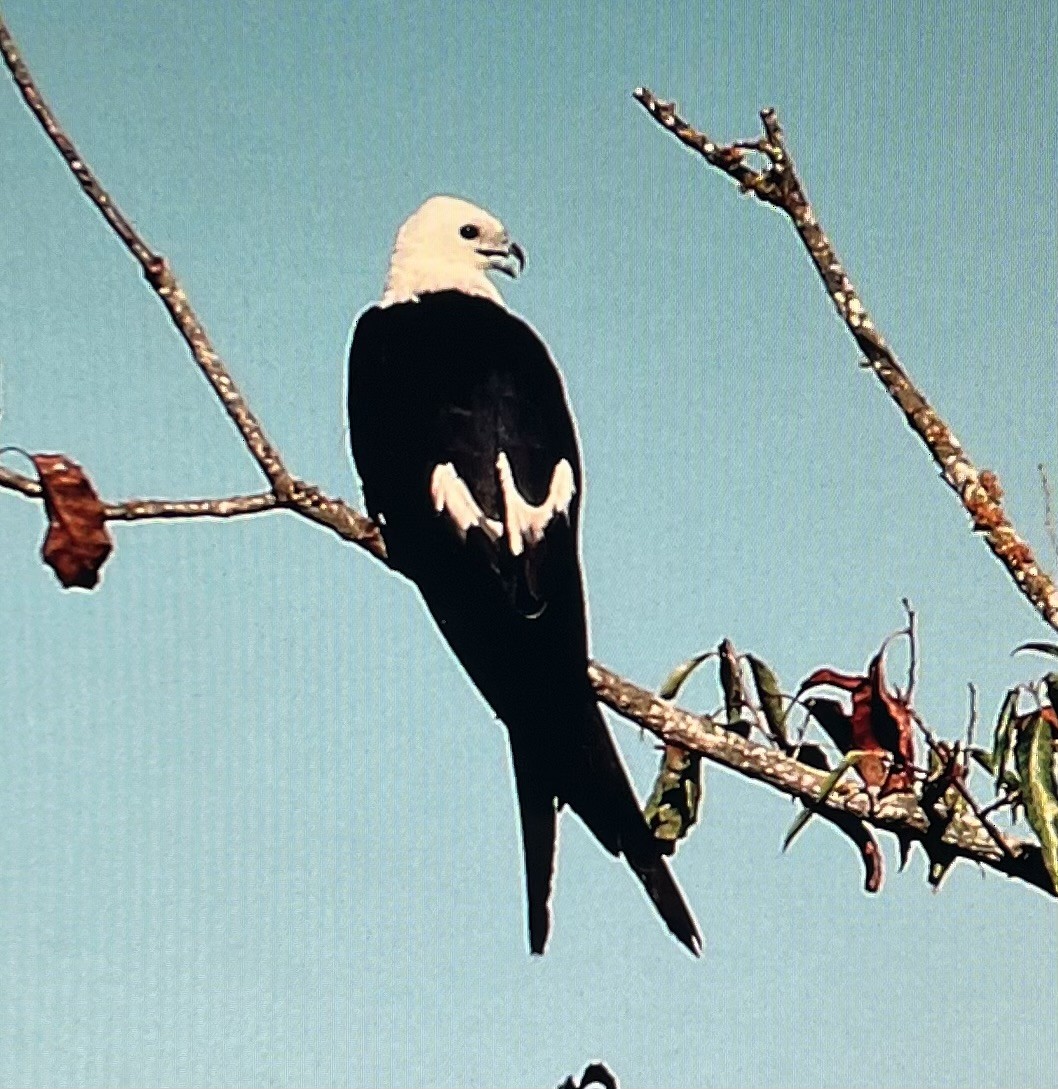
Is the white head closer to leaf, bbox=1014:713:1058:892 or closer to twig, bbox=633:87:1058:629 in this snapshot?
twig, bbox=633:87:1058:629

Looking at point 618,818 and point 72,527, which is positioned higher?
→ point 72,527

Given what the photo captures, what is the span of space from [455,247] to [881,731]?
1.69 m

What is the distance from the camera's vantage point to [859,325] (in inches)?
70.7

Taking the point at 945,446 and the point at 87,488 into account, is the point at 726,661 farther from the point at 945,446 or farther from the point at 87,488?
the point at 87,488

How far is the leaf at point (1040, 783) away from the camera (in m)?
1.61

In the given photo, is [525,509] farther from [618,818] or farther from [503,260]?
[503,260]

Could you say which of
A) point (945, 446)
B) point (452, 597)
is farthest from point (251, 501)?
point (945, 446)

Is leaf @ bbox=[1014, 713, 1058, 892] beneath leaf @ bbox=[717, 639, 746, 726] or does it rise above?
beneath

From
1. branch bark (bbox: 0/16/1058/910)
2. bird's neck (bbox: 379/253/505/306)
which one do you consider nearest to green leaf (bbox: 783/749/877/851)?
branch bark (bbox: 0/16/1058/910)

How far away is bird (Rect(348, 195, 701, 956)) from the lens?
198 centimetres

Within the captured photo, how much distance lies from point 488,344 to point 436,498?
1.33ft

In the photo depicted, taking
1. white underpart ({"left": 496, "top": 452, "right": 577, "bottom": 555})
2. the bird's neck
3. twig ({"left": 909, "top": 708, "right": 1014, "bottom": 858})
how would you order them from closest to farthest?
twig ({"left": 909, "top": 708, "right": 1014, "bottom": 858}), white underpart ({"left": 496, "top": 452, "right": 577, "bottom": 555}), the bird's neck

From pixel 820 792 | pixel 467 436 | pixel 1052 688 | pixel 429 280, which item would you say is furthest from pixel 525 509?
pixel 429 280

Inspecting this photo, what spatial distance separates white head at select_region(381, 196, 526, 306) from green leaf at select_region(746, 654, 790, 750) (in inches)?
53.5
